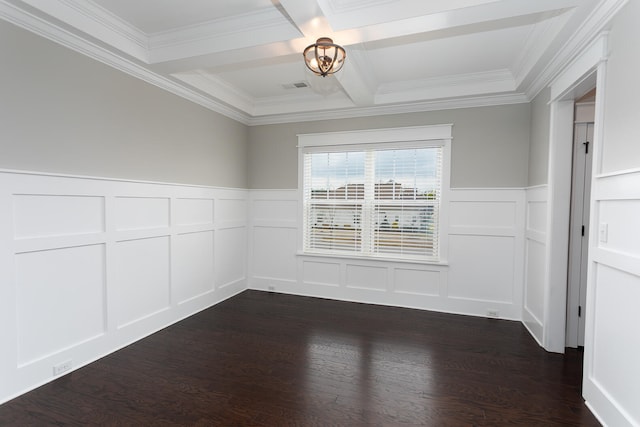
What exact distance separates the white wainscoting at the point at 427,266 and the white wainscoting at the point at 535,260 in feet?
0.40

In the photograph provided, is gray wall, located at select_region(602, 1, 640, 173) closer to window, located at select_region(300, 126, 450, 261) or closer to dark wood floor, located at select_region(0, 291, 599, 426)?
dark wood floor, located at select_region(0, 291, 599, 426)

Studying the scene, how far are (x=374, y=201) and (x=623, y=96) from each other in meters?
2.72

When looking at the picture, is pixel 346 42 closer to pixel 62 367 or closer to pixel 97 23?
pixel 97 23

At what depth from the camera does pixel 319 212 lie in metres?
4.69

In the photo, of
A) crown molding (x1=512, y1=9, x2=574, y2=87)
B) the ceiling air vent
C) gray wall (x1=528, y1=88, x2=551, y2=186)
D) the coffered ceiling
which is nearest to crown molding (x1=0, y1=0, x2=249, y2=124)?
the coffered ceiling

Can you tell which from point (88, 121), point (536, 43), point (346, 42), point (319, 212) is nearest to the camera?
point (346, 42)

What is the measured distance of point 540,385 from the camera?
2457 millimetres

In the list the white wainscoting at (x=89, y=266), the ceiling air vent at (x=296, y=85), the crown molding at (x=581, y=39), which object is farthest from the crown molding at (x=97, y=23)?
the crown molding at (x=581, y=39)

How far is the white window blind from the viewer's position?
4.13 m

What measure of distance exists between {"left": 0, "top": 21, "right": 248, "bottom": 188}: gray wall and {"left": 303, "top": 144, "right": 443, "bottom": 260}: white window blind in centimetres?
162

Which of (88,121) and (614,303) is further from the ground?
(88,121)

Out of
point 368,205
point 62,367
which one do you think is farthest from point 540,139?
point 62,367

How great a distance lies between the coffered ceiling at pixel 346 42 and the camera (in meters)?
2.23

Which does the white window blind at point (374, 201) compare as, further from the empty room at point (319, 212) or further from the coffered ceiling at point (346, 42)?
the coffered ceiling at point (346, 42)
